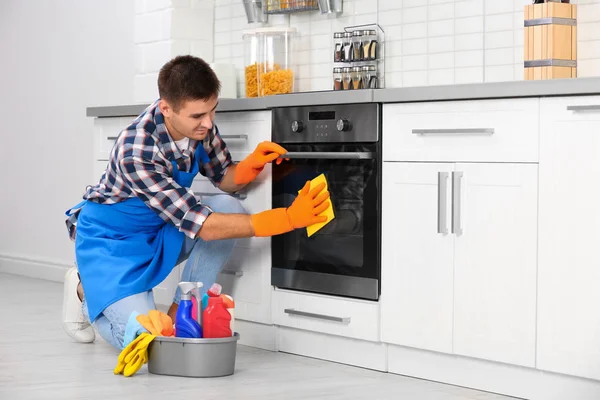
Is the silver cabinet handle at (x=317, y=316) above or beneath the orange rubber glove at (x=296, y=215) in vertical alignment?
beneath

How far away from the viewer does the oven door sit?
3.16 m

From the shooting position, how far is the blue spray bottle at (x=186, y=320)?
3033mm

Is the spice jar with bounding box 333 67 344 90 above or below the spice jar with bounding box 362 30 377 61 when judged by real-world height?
below

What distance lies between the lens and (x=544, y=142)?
8.90 ft

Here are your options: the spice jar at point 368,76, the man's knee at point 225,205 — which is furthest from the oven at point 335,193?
the spice jar at point 368,76

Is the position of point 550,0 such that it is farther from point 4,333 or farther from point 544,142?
point 4,333

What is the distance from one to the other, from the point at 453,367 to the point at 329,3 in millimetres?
1837

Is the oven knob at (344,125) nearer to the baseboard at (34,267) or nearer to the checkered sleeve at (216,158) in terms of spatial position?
the checkered sleeve at (216,158)

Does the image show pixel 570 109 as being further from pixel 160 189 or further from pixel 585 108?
pixel 160 189

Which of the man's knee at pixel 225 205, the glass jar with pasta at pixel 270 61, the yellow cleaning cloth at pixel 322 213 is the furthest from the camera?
the glass jar with pasta at pixel 270 61

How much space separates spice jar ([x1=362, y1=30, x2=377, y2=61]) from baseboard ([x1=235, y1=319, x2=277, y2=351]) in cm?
117

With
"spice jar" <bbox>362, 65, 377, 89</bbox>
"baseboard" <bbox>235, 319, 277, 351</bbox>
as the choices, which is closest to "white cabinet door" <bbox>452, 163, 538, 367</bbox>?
"baseboard" <bbox>235, 319, 277, 351</bbox>

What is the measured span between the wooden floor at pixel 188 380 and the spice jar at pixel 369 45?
127 cm

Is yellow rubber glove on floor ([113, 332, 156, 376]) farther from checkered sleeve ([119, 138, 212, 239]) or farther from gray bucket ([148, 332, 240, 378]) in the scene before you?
checkered sleeve ([119, 138, 212, 239])
